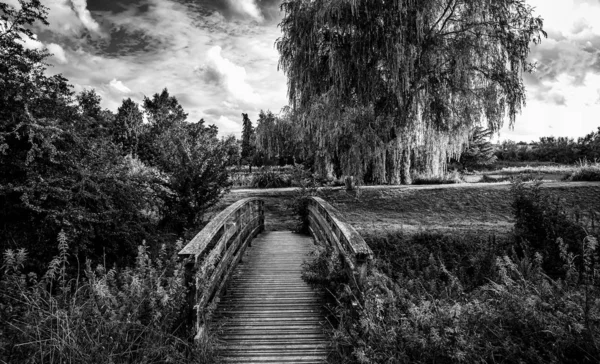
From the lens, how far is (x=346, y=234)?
17.3 ft

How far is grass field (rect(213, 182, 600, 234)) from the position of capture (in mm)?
13828

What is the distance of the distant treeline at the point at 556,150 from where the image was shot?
33.2 m

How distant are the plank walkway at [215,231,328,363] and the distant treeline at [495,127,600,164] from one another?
34.6 metres

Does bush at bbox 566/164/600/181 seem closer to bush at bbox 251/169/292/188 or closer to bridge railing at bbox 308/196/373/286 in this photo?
bush at bbox 251/169/292/188

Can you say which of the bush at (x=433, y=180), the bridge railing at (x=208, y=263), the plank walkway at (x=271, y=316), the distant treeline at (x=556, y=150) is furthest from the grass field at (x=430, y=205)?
the distant treeline at (x=556, y=150)

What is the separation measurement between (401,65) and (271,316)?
1138 cm

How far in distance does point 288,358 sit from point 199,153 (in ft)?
28.0

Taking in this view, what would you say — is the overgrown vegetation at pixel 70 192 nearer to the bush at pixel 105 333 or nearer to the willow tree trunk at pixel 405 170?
the bush at pixel 105 333

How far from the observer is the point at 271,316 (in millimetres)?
5293

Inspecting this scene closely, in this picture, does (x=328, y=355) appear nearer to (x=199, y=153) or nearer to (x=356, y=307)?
(x=356, y=307)

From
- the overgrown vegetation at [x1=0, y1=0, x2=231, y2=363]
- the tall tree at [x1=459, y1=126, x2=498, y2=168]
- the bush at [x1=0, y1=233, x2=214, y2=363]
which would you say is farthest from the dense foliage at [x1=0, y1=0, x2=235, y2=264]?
the tall tree at [x1=459, y1=126, x2=498, y2=168]

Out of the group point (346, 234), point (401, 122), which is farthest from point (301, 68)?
point (346, 234)

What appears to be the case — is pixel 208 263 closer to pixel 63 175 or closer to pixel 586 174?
pixel 63 175

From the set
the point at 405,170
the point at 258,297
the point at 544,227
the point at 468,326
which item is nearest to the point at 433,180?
the point at 405,170
